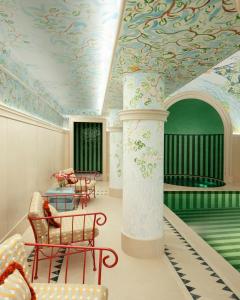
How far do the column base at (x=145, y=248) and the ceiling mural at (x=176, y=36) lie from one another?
9.41ft

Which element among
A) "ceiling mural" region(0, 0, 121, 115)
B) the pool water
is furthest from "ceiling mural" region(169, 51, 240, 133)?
"ceiling mural" region(0, 0, 121, 115)

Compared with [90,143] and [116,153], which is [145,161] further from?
[90,143]

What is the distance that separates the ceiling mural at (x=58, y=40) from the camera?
120 inches

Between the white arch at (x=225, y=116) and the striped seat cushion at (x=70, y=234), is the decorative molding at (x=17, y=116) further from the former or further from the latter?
the white arch at (x=225, y=116)

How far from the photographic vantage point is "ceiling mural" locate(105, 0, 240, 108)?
7.81 ft

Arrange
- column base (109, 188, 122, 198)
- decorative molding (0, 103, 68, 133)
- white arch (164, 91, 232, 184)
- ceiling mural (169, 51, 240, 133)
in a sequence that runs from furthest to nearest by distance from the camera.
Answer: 1. white arch (164, 91, 232, 184)
2. column base (109, 188, 122, 198)
3. ceiling mural (169, 51, 240, 133)
4. decorative molding (0, 103, 68, 133)

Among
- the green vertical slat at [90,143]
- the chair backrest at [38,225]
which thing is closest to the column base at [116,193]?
the chair backrest at [38,225]

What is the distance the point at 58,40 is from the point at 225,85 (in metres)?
7.64

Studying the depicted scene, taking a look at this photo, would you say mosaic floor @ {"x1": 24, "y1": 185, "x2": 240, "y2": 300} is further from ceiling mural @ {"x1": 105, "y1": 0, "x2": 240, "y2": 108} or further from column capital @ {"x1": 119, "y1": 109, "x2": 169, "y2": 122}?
ceiling mural @ {"x1": 105, "y1": 0, "x2": 240, "y2": 108}

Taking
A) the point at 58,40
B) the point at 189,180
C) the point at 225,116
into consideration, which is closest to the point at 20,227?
the point at 58,40

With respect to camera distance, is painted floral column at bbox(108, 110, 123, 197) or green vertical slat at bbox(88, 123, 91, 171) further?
green vertical slat at bbox(88, 123, 91, 171)

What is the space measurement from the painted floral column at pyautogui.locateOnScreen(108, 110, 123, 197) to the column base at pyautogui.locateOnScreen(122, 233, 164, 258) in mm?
4979

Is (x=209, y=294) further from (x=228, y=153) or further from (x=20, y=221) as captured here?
(x=228, y=153)

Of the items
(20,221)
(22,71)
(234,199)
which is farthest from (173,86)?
(234,199)
